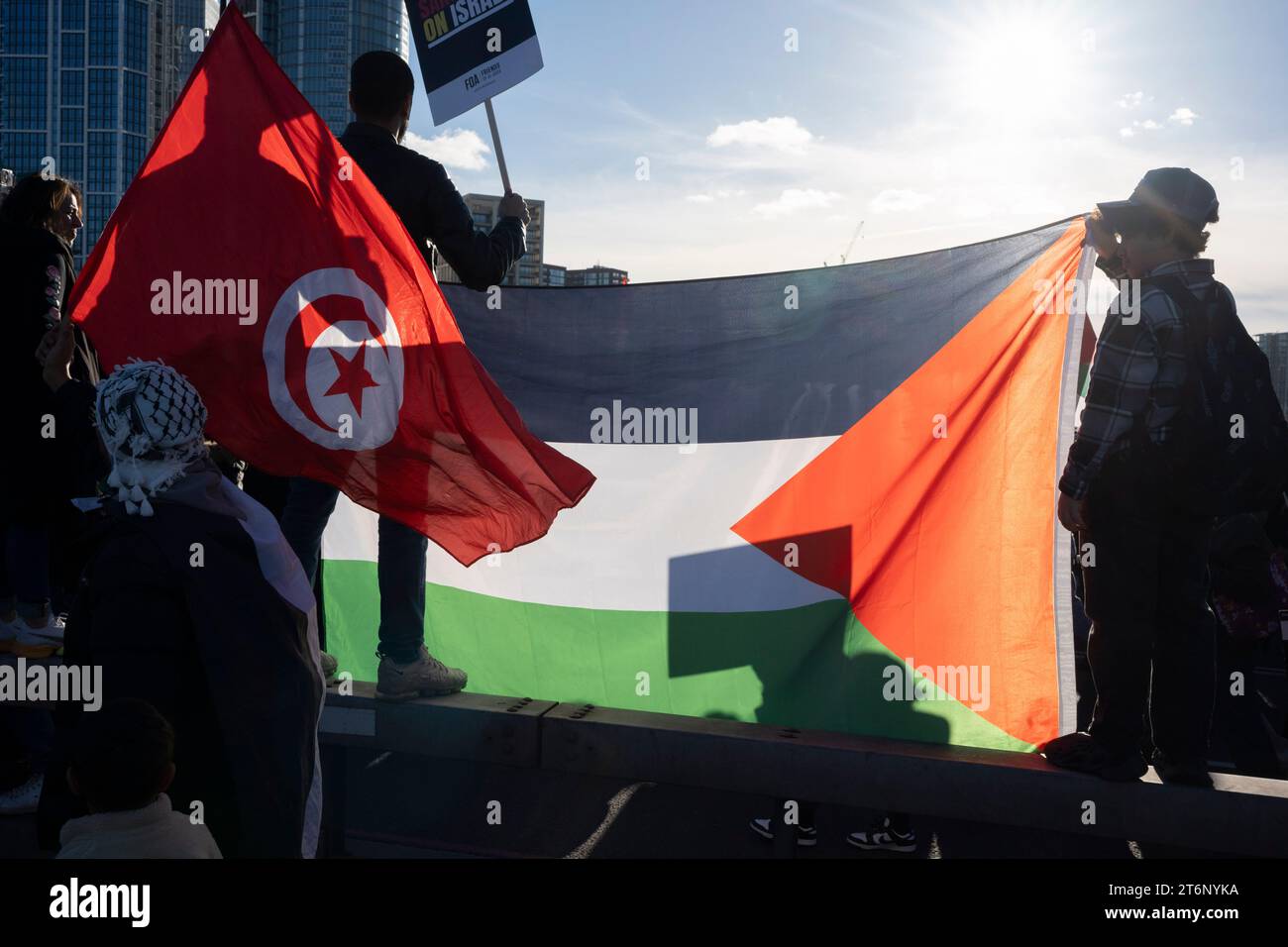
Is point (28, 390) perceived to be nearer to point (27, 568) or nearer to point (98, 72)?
point (27, 568)

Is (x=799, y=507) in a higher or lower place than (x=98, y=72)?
lower

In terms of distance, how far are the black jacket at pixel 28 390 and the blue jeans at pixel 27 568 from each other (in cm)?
11

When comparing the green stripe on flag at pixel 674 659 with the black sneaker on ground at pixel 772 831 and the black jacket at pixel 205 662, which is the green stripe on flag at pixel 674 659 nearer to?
the black sneaker on ground at pixel 772 831

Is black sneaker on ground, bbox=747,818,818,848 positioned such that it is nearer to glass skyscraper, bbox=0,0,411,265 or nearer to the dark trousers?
the dark trousers

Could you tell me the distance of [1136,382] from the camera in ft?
9.61

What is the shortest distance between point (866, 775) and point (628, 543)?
1.25 metres

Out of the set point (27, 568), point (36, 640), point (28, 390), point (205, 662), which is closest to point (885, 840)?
point (205, 662)

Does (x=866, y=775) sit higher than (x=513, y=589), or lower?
lower

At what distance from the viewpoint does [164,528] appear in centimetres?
221

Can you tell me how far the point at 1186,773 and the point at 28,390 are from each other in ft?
13.9

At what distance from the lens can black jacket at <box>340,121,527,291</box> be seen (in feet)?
11.8
